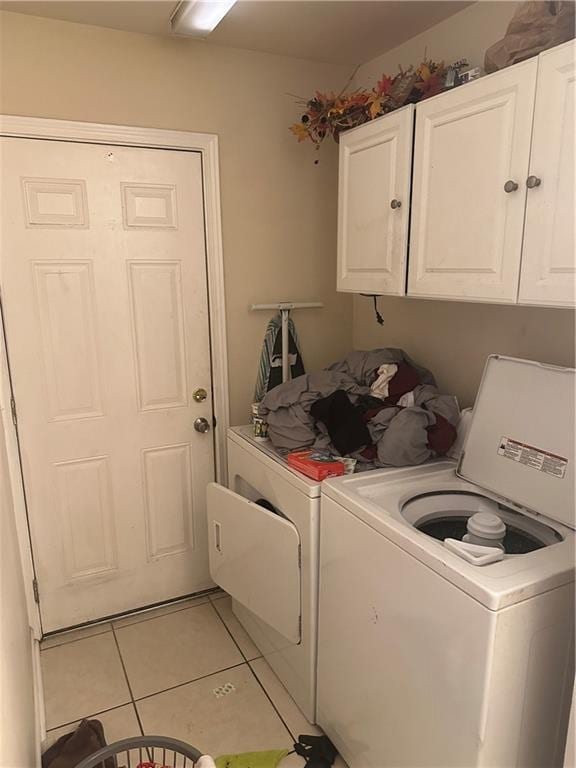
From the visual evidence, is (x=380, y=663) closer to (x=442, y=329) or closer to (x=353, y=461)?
(x=353, y=461)

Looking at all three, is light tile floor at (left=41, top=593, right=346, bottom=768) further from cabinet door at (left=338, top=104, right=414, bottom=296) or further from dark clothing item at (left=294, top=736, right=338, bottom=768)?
cabinet door at (left=338, top=104, right=414, bottom=296)

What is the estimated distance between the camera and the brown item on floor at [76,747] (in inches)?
68.0

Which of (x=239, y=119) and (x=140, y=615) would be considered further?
(x=140, y=615)

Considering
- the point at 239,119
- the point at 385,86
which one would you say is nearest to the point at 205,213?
the point at 239,119

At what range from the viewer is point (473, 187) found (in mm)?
1551

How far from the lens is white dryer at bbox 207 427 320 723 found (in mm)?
1814

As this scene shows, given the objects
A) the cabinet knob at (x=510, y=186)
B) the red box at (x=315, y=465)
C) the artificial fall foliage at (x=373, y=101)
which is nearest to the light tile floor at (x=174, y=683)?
the red box at (x=315, y=465)

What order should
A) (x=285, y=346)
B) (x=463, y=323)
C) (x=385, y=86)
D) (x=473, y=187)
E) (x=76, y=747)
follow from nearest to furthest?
(x=473, y=187) → (x=76, y=747) → (x=385, y=86) → (x=463, y=323) → (x=285, y=346)

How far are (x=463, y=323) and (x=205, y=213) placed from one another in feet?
3.98

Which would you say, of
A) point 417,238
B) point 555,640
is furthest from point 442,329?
point 555,640

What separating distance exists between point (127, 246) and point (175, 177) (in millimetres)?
366

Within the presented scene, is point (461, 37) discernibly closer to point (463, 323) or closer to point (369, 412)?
point (463, 323)

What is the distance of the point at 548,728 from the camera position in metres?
1.29

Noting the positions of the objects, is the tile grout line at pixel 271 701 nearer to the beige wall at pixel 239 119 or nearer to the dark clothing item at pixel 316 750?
the dark clothing item at pixel 316 750
